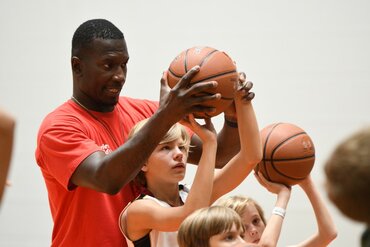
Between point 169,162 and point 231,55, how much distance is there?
226 cm

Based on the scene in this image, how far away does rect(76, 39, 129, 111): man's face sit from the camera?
355cm

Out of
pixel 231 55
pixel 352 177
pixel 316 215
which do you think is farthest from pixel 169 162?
pixel 231 55

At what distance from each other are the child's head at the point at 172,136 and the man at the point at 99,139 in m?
0.09

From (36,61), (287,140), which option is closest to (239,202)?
(287,140)

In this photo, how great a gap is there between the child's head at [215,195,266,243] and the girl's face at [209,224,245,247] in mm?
616

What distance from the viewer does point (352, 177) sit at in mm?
1668

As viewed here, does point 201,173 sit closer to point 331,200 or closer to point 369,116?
point 331,200

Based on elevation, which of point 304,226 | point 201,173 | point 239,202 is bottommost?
point 304,226

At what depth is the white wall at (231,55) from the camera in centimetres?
548

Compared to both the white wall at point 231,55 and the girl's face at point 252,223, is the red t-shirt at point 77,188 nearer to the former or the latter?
the girl's face at point 252,223

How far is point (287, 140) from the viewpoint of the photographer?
3508mm

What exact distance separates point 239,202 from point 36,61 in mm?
2438

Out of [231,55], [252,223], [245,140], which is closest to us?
[245,140]

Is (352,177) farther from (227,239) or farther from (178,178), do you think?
(178,178)
